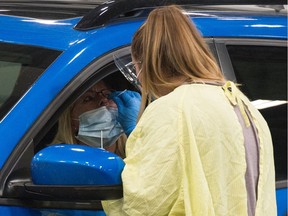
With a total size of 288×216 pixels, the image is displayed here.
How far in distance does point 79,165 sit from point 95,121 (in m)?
0.73

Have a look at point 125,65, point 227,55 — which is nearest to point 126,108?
point 125,65

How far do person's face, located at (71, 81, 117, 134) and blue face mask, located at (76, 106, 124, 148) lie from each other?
19 millimetres

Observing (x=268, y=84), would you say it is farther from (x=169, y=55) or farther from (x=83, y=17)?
(x=169, y=55)

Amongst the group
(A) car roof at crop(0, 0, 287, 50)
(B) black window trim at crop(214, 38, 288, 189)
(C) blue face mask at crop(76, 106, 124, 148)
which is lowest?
(C) blue face mask at crop(76, 106, 124, 148)

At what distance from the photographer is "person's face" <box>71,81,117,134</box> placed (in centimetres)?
312

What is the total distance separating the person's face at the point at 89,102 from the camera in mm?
3125

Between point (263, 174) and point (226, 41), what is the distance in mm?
861

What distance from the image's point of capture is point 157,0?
318cm

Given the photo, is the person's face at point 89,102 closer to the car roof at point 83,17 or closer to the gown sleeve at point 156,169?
the car roof at point 83,17

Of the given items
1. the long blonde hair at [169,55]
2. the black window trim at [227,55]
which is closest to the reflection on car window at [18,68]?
the long blonde hair at [169,55]

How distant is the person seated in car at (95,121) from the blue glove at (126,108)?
2 centimetres

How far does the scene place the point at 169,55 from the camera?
2.49 metres

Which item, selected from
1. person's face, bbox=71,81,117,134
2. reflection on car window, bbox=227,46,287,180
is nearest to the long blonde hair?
person's face, bbox=71,81,117,134

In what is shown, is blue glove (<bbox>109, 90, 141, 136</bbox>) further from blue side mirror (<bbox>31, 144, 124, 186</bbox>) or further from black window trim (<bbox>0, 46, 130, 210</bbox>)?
blue side mirror (<bbox>31, 144, 124, 186</bbox>)
